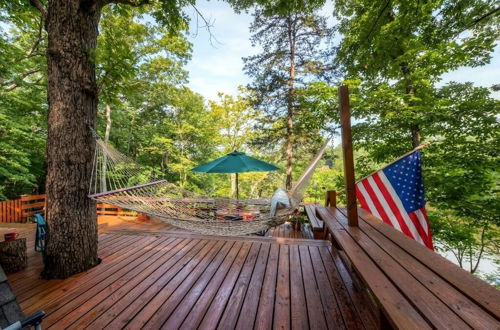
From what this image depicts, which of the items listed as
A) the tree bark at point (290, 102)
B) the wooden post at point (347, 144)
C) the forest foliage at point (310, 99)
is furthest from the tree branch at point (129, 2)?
the tree bark at point (290, 102)

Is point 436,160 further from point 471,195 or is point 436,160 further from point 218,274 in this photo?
point 218,274

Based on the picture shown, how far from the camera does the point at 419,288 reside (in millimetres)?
841

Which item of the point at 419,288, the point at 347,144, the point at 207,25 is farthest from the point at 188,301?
the point at 207,25

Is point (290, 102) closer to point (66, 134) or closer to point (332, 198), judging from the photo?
point (332, 198)

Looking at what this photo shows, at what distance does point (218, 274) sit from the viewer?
1.96 m

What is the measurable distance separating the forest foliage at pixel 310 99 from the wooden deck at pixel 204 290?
190 cm

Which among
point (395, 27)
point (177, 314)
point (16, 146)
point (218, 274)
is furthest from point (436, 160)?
point (16, 146)

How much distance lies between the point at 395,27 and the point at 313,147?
405 centimetres

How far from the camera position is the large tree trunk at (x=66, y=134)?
1.87m

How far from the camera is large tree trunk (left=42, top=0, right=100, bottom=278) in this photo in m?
1.87

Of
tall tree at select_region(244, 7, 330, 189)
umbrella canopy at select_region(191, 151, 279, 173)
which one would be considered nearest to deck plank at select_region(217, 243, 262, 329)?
umbrella canopy at select_region(191, 151, 279, 173)

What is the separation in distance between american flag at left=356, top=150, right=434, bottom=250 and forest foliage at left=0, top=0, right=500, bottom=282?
1.66 metres

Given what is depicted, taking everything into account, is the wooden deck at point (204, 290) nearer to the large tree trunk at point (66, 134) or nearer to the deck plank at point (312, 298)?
the deck plank at point (312, 298)

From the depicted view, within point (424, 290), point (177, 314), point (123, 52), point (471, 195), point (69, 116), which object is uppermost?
point (123, 52)
